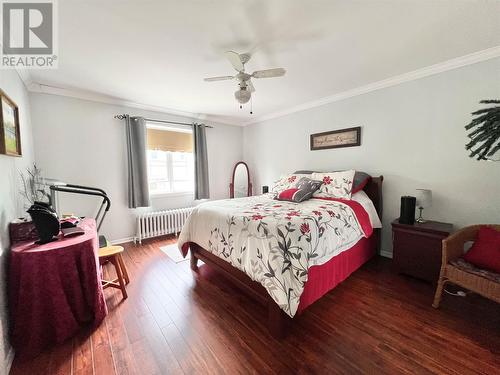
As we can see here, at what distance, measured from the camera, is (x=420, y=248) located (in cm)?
218

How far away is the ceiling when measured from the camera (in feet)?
4.75

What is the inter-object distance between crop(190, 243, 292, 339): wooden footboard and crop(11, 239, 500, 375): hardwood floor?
8cm

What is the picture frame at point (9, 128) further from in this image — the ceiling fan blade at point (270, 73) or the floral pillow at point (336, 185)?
the floral pillow at point (336, 185)

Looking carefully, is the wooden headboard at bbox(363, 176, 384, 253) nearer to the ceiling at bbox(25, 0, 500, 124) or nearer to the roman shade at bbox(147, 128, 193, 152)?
the ceiling at bbox(25, 0, 500, 124)

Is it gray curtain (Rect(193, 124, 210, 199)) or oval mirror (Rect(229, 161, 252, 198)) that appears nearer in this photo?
gray curtain (Rect(193, 124, 210, 199))

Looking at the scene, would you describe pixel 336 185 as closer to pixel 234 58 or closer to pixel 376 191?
pixel 376 191

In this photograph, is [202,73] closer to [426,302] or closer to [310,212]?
[310,212]

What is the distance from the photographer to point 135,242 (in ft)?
11.4

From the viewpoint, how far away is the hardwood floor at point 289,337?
51.4 inches

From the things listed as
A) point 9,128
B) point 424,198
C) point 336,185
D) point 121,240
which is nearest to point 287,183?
point 336,185

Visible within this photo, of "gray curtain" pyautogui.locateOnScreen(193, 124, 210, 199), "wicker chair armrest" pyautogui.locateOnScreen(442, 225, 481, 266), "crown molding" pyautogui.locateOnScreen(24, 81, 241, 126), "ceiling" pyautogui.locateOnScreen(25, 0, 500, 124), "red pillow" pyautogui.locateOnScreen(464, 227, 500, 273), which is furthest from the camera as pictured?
"gray curtain" pyautogui.locateOnScreen(193, 124, 210, 199)

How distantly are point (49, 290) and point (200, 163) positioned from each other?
3041 mm

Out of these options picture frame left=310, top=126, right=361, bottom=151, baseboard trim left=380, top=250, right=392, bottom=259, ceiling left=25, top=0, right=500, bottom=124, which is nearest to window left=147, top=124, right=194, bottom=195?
ceiling left=25, top=0, right=500, bottom=124

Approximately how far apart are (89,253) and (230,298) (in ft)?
4.20
